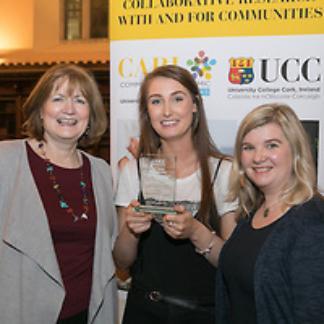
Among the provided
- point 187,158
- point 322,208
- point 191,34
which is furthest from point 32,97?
point 322,208

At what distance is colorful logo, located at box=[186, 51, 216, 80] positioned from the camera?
2.80m

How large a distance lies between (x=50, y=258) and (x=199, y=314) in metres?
0.65

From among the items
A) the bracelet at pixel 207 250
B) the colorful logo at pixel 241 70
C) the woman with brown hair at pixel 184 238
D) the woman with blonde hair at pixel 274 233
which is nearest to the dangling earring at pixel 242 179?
the woman with blonde hair at pixel 274 233

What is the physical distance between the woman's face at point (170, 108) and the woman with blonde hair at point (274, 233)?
0.31 m

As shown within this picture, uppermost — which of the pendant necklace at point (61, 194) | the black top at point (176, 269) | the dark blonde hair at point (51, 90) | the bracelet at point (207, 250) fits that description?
the dark blonde hair at point (51, 90)

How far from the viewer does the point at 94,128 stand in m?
2.28

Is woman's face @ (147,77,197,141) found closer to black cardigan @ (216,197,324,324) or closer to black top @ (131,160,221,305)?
black top @ (131,160,221,305)

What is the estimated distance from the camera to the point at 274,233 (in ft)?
5.30

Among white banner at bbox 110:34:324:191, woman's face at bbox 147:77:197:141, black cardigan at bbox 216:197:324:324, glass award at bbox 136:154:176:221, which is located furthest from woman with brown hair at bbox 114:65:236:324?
white banner at bbox 110:34:324:191

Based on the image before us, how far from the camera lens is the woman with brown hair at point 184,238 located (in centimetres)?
200

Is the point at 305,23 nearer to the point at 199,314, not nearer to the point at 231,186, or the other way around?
the point at 231,186

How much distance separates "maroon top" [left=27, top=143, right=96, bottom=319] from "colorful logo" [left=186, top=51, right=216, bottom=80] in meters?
1.09

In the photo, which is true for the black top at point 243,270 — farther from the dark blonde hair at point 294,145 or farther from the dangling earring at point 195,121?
the dangling earring at point 195,121

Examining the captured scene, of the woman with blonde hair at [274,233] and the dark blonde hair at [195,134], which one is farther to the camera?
the dark blonde hair at [195,134]
